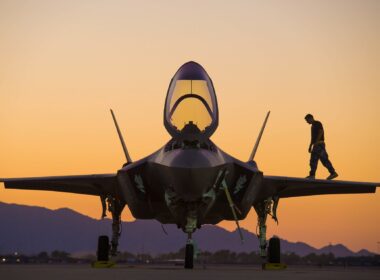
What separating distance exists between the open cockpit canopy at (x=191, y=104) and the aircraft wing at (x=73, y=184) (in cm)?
346

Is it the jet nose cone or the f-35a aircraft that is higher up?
the jet nose cone

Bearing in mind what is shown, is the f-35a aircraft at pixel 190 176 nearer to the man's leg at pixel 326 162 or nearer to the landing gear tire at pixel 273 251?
the landing gear tire at pixel 273 251

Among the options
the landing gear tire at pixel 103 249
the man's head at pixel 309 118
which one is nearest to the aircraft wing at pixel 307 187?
the man's head at pixel 309 118

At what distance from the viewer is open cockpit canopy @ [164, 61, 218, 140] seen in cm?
1784

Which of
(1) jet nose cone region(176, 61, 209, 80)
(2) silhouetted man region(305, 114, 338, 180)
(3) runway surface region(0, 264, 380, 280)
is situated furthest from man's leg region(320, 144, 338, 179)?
(1) jet nose cone region(176, 61, 209, 80)

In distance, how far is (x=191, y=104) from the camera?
59.6 ft

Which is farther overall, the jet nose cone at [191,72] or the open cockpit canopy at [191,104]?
the jet nose cone at [191,72]

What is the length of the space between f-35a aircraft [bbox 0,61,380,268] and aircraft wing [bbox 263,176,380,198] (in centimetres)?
4

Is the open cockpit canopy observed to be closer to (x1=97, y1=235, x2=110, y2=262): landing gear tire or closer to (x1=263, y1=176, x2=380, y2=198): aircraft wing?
(x1=263, y1=176, x2=380, y2=198): aircraft wing

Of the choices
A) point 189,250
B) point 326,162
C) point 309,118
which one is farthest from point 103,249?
point 309,118

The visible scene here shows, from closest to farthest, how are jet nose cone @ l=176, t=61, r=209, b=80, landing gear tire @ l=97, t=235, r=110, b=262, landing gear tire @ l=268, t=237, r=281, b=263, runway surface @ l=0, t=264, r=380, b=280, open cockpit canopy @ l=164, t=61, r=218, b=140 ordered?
1. runway surface @ l=0, t=264, r=380, b=280
2. open cockpit canopy @ l=164, t=61, r=218, b=140
3. jet nose cone @ l=176, t=61, r=209, b=80
4. landing gear tire @ l=268, t=237, r=281, b=263
5. landing gear tire @ l=97, t=235, r=110, b=262

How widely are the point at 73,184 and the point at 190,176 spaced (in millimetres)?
6479

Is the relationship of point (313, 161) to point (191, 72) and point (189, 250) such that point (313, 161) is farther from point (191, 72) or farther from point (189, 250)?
point (189, 250)

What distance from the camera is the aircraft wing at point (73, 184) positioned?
21.2 metres
